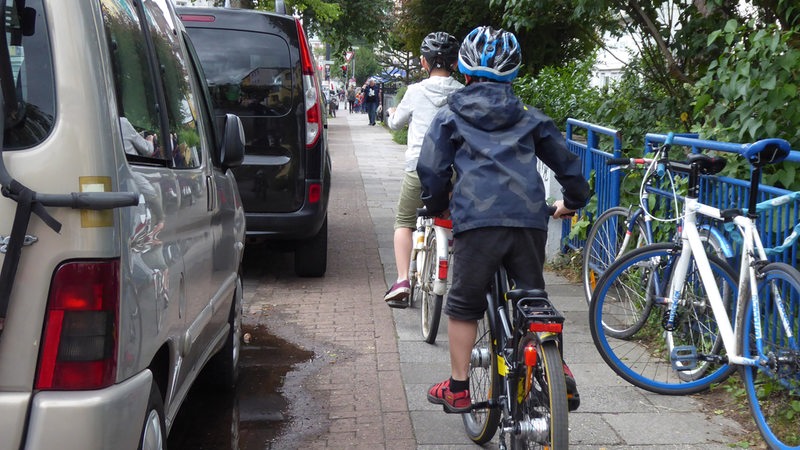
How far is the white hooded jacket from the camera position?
6.16m

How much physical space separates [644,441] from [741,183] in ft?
4.62

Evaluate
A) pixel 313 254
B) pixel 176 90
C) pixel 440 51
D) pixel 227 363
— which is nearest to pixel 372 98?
pixel 313 254

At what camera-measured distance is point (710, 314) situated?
4.83m

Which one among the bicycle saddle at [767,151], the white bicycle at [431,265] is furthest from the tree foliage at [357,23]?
the bicycle saddle at [767,151]

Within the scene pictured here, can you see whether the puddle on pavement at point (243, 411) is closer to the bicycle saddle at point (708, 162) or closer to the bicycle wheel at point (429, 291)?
the bicycle wheel at point (429, 291)

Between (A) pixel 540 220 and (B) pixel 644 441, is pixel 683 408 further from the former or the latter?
(A) pixel 540 220

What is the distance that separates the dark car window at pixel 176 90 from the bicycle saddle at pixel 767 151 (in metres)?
2.43

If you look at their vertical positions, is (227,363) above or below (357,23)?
below

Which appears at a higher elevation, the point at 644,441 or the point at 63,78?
the point at 63,78

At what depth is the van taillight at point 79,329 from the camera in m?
2.45

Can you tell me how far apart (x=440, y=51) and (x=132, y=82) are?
132 inches

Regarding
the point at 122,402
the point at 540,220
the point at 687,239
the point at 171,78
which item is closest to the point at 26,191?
the point at 122,402

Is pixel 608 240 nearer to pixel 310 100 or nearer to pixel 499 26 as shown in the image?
pixel 310 100

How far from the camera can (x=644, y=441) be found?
4.32m
